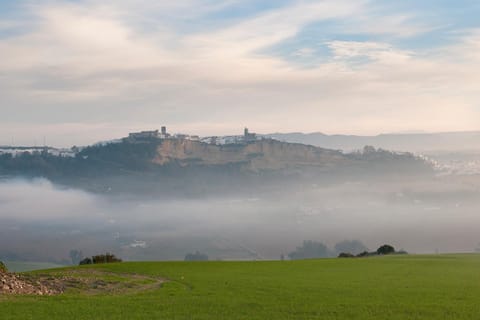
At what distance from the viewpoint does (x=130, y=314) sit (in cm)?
3133

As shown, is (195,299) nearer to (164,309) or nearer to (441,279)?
(164,309)

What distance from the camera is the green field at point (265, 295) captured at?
31828mm

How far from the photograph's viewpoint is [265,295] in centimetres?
3753

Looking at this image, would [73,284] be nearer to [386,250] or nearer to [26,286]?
[26,286]

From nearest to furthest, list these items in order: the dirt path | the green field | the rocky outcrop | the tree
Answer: the green field
the rocky outcrop
the dirt path
the tree

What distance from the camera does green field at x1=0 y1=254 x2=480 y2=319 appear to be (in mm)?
31828

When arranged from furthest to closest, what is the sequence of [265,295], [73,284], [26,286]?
[73,284]
[26,286]
[265,295]

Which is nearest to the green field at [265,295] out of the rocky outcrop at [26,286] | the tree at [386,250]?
the rocky outcrop at [26,286]

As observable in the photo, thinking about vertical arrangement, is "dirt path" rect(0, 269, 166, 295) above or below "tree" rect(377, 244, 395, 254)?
above

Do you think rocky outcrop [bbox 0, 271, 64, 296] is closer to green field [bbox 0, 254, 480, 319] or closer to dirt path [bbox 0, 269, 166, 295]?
dirt path [bbox 0, 269, 166, 295]

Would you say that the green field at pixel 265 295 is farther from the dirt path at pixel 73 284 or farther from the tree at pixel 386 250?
A: the tree at pixel 386 250

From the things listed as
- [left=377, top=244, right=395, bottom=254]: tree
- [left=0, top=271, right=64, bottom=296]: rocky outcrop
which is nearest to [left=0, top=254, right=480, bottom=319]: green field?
[left=0, top=271, right=64, bottom=296]: rocky outcrop

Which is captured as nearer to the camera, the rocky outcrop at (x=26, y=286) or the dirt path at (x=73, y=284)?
the rocky outcrop at (x=26, y=286)

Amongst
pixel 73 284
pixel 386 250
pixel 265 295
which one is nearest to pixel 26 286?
pixel 73 284
